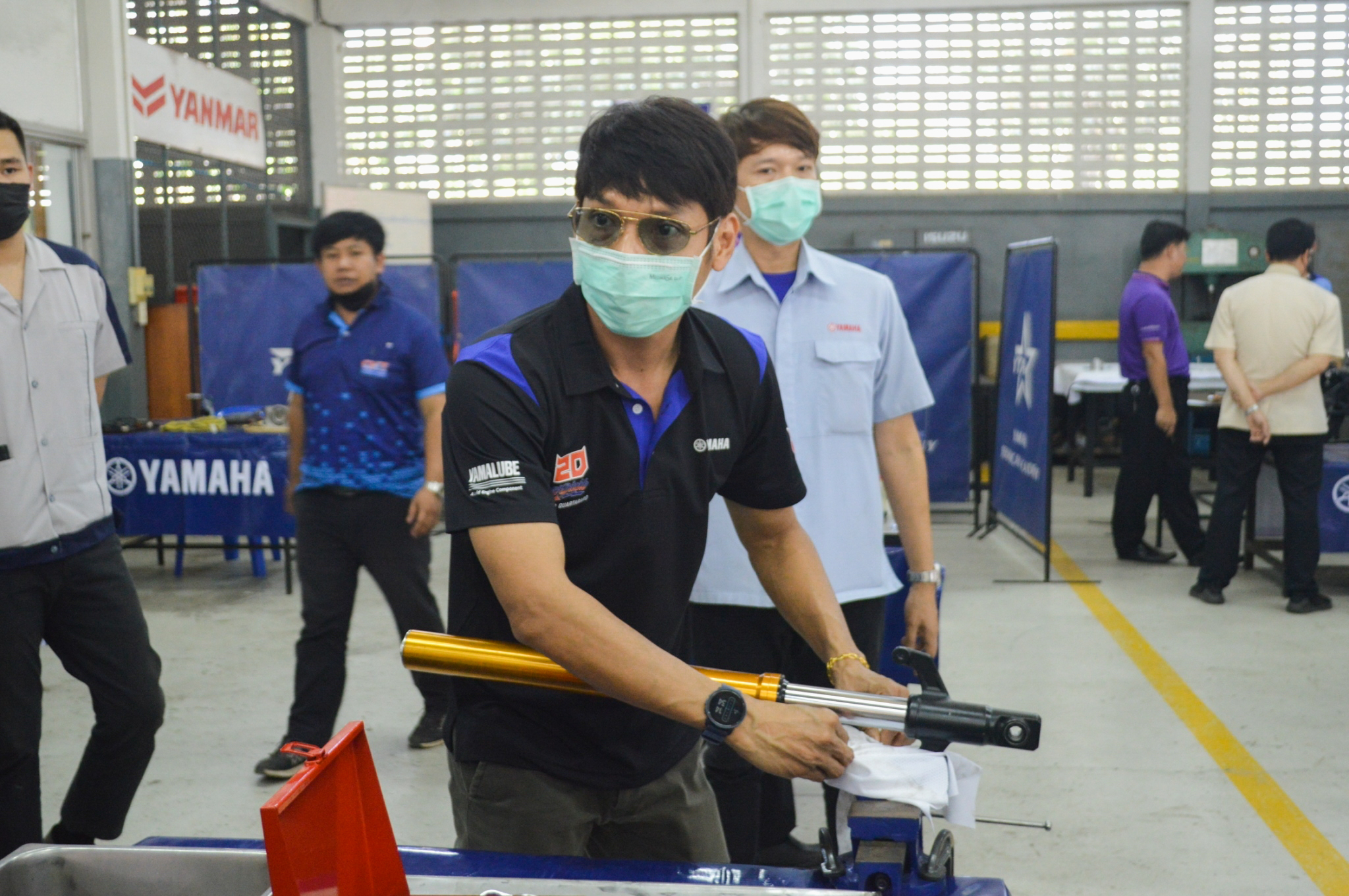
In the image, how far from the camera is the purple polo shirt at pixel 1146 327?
20.1 feet

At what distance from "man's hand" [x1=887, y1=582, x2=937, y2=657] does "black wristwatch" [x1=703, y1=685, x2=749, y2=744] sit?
1.23 m

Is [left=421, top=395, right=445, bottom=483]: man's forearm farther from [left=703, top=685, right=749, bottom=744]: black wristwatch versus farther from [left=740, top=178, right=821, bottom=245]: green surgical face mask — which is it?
[left=703, top=685, right=749, bottom=744]: black wristwatch

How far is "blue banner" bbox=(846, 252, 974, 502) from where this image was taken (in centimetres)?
707

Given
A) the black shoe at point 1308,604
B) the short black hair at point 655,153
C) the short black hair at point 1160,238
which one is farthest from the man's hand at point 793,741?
the short black hair at point 1160,238

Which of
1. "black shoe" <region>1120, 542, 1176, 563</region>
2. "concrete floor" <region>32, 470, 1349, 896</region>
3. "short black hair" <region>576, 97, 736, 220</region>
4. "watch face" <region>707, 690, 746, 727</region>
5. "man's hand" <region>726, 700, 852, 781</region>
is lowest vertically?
"concrete floor" <region>32, 470, 1349, 896</region>

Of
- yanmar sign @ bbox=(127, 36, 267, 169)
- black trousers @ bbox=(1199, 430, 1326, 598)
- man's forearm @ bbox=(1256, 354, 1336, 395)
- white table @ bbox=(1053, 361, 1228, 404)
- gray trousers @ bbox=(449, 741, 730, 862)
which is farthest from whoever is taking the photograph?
yanmar sign @ bbox=(127, 36, 267, 169)

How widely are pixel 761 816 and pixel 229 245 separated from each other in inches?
321

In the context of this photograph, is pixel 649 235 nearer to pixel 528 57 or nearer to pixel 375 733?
pixel 375 733

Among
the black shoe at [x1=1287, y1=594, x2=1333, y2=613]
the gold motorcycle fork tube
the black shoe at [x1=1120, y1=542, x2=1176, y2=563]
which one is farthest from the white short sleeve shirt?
the black shoe at [x1=1120, y1=542, x2=1176, y2=563]

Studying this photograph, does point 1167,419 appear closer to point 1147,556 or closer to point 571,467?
point 1147,556

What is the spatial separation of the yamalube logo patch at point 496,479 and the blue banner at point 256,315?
5.79m

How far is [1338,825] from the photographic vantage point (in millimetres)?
3254

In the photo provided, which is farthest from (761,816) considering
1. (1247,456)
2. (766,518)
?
(1247,456)

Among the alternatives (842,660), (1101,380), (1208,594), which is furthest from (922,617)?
(1101,380)
